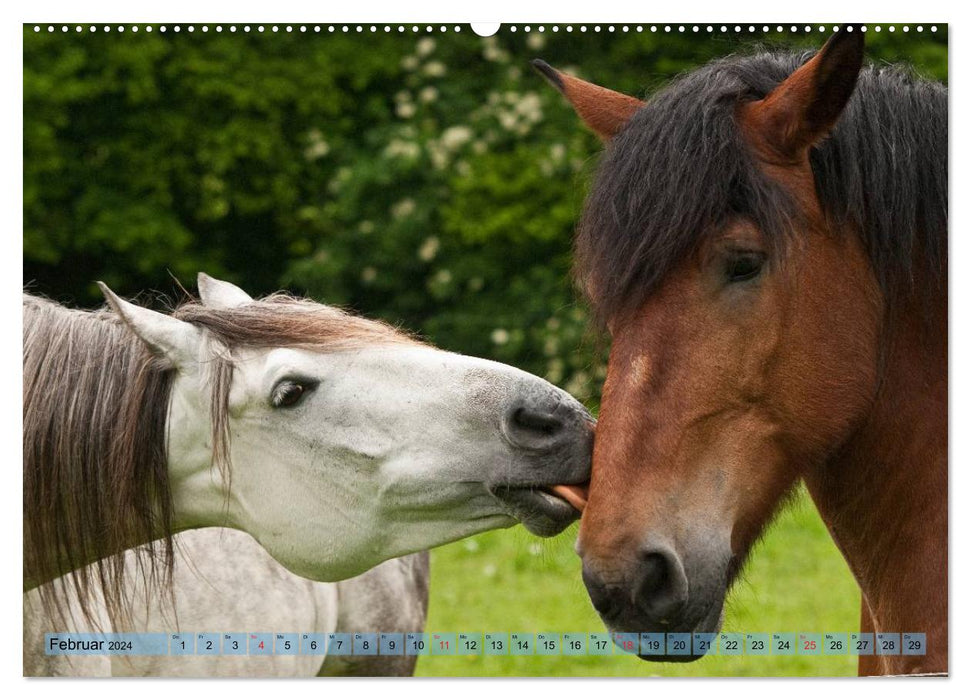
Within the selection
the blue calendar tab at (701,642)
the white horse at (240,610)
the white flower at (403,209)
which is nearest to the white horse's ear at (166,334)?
the white horse at (240,610)

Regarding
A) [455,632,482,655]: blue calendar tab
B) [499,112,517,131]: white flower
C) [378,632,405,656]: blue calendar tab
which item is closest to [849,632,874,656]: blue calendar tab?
[455,632,482,655]: blue calendar tab

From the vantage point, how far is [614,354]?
1841 mm

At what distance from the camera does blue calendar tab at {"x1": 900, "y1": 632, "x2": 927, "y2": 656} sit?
1.95m

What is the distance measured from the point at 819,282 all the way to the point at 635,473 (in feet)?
1.56

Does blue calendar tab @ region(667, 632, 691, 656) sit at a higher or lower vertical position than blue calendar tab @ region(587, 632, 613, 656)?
higher

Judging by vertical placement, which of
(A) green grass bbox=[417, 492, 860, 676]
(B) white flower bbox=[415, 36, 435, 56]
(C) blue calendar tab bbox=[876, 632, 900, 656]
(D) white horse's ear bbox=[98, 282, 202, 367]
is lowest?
(A) green grass bbox=[417, 492, 860, 676]

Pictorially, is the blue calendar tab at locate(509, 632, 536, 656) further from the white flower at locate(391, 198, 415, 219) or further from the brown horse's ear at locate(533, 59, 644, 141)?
the white flower at locate(391, 198, 415, 219)

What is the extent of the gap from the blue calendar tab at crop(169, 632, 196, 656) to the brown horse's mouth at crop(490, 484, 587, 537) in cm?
108

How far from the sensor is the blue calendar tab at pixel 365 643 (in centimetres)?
329

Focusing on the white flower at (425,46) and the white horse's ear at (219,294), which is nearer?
the white horse's ear at (219,294)

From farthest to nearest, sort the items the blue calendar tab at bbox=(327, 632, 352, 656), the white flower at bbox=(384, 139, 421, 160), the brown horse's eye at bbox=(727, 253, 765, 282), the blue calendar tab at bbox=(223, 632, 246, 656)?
the white flower at bbox=(384, 139, 421, 160), the blue calendar tab at bbox=(327, 632, 352, 656), the blue calendar tab at bbox=(223, 632, 246, 656), the brown horse's eye at bbox=(727, 253, 765, 282)

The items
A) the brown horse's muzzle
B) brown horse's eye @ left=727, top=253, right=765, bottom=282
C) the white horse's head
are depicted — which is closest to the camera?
the brown horse's muzzle

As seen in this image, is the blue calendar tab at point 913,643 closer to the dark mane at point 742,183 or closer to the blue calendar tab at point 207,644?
the dark mane at point 742,183

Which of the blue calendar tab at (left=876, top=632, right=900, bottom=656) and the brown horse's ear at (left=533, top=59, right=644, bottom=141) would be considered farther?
the brown horse's ear at (left=533, top=59, right=644, bottom=141)
